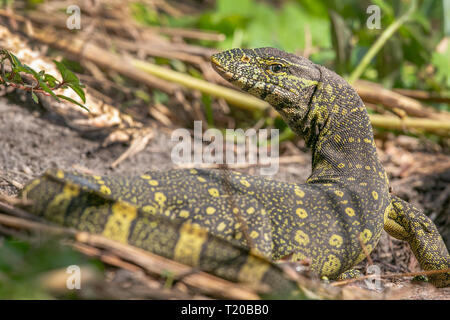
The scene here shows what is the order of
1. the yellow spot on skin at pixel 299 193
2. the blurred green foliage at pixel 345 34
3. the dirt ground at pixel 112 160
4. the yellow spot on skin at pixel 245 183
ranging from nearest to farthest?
the yellow spot on skin at pixel 245 183, the yellow spot on skin at pixel 299 193, the dirt ground at pixel 112 160, the blurred green foliage at pixel 345 34

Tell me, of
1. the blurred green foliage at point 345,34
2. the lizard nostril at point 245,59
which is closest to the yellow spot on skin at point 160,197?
the lizard nostril at point 245,59

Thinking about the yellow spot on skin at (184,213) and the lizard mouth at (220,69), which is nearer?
the yellow spot on skin at (184,213)

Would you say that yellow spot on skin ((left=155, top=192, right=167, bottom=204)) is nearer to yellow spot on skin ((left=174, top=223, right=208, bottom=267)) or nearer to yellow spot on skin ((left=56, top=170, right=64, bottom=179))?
yellow spot on skin ((left=174, top=223, right=208, bottom=267))

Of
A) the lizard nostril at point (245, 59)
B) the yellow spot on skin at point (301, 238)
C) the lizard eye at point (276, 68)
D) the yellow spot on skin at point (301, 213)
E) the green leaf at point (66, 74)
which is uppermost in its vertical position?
the lizard nostril at point (245, 59)

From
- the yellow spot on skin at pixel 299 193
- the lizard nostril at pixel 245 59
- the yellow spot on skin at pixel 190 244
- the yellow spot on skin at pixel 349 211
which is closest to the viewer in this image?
the yellow spot on skin at pixel 190 244

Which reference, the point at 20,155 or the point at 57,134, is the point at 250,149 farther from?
the point at 20,155

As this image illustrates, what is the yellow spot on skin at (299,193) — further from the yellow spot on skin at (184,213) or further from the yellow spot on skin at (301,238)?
the yellow spot on skin at (184,213)
